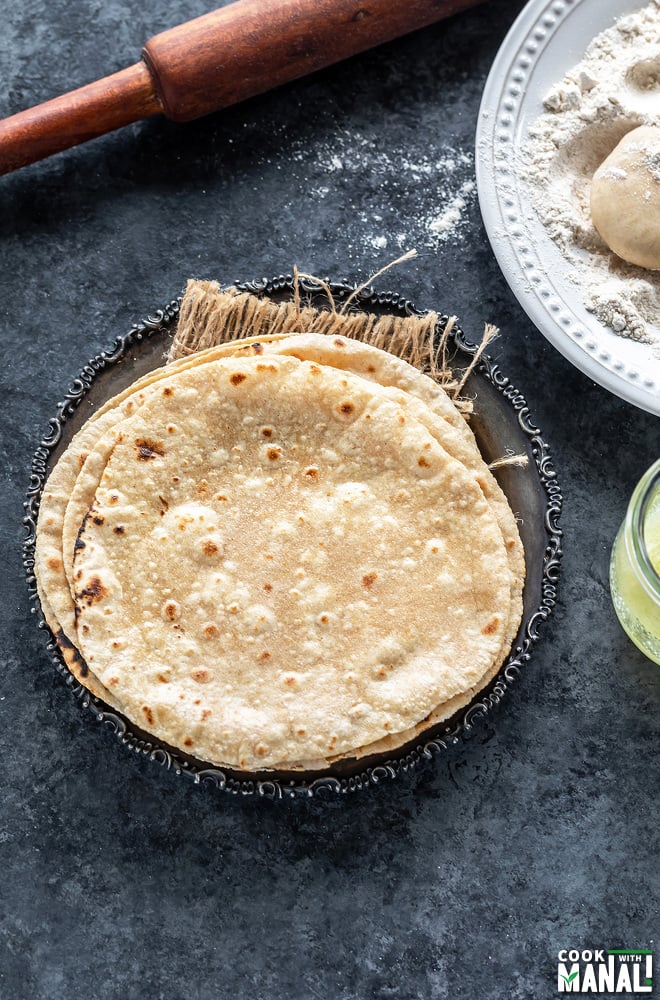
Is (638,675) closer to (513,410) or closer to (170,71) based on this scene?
(513,410)

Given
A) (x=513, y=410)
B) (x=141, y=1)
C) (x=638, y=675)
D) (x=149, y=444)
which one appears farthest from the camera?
(x=141, y=1)

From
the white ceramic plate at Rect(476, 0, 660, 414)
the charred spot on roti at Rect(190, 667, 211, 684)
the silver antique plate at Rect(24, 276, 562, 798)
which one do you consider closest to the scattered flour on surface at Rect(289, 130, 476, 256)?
the white ceramic plate at Rect(476, 0, 660, 414)

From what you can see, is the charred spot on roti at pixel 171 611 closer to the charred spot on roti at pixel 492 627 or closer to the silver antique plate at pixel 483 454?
the silver antique plate at pixel 483 454

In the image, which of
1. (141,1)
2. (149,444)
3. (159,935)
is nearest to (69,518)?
(149,444)

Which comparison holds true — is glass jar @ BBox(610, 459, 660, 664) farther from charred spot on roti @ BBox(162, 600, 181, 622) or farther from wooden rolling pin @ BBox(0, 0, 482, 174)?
wooden rolling pin @ BBox(0, 0, 482, 174)

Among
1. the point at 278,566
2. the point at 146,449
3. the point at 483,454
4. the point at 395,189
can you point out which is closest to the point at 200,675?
the point at 278,566

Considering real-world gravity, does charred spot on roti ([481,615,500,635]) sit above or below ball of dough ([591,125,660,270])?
below

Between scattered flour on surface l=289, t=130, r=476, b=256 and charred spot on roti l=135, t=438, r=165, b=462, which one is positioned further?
scattered flour on surface l=289, t=130, r=476, b=256
